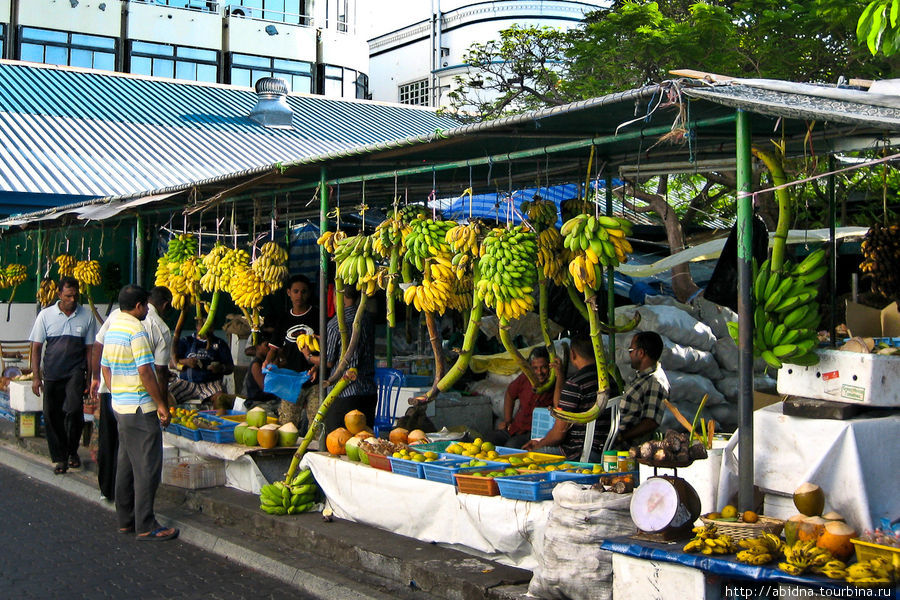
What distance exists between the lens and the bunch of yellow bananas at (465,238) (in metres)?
5.45

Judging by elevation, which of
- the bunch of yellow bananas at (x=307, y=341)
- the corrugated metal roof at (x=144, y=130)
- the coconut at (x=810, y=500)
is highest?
the corrugated metal roof at (x=144, y=130)

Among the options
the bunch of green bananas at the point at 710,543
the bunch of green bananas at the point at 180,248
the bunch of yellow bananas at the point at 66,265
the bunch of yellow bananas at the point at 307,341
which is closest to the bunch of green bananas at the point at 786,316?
the bunch of green bananas at the point at 710,543

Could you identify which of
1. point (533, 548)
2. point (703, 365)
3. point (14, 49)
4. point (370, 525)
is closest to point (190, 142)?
point (703, 365)

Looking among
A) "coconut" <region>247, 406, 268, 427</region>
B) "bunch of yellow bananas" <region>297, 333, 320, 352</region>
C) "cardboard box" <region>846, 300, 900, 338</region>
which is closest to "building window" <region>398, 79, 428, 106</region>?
"bunch of yellow bananas" <region>297, 333, 320, 352</region>

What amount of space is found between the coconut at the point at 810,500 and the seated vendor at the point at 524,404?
3.58 m

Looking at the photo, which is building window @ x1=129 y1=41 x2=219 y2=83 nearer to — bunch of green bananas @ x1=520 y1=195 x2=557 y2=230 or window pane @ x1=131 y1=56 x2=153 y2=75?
window pane @ x1=131 y1=56 x2=153 y2=75

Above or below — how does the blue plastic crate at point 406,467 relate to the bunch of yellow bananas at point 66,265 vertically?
below

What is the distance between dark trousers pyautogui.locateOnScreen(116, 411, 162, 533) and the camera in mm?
6422

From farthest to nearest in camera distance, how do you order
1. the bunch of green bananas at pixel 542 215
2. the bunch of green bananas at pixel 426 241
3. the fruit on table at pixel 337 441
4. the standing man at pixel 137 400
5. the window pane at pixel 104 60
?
the window pane at pixel 104 60 < the fruit on table at pixel 337 441 < the standing man at pixel 137 400 < the bunch of green bananas at pixel 542 215 < the bunch of green bananas at pixel 426 241

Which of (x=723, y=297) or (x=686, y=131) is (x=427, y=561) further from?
(x=686, y=131)

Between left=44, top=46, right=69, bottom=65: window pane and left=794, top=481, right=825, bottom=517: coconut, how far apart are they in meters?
30.6

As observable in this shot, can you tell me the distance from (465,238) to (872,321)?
7.96 feet

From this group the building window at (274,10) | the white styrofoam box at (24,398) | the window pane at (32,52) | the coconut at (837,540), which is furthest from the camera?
the building window at (274,10)

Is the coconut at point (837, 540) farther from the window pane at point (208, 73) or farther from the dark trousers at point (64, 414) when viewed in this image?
the window pane at point (208, 73)
